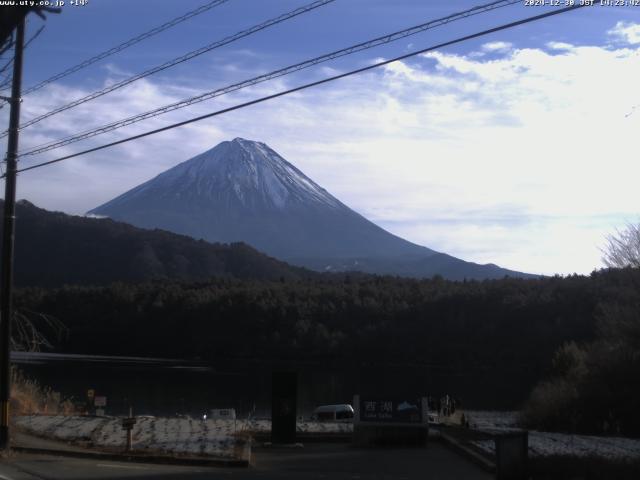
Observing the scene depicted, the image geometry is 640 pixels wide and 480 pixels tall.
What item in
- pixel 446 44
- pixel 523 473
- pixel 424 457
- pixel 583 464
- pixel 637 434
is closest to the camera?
pixel 446 44

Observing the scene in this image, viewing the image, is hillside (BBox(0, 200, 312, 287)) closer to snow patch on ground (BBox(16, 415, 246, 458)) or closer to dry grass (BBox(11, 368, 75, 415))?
dry grass (BBox(11, 368, 75, 415))

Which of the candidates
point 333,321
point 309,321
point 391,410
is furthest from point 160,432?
point 333,321

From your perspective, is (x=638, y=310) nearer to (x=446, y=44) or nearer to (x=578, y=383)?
(x=578, y=383)

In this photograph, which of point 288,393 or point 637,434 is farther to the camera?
point 637,434

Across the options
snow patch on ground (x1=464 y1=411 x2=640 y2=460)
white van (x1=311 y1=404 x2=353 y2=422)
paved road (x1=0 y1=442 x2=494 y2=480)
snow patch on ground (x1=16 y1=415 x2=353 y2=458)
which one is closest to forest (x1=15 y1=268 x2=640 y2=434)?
white van (x1=311 y1=404 x2=353 y2=422)

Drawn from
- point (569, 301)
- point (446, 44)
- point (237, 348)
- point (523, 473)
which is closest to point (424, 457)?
point (523, 473)

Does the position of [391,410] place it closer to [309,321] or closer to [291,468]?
[291,468]

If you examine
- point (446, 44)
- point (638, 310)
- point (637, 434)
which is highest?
point (446, 44)

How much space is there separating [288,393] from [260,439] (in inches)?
56.9

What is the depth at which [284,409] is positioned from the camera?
62.4 ft

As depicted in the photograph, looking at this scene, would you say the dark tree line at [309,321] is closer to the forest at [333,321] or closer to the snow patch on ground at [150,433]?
the forest at [333,321]

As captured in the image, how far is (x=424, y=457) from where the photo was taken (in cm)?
1803

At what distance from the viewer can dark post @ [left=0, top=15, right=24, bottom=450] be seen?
1680 centimetres

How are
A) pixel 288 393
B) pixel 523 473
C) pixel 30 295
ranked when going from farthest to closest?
pixel 30 295 < pixel 288 393 < pixel 523 473
